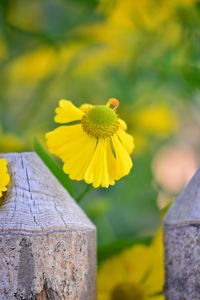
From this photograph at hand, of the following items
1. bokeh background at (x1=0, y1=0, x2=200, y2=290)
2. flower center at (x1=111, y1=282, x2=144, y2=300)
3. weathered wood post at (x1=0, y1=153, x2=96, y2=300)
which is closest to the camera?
weathered wood post at (x1=0, y1=153, x2=96, y2=300)

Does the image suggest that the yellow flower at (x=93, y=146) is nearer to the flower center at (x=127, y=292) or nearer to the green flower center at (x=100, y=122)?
the green flower center at (x=100, y=122)

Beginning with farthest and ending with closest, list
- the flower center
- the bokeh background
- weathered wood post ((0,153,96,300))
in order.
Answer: the bokeh background → the flower center → weathered wood post ((0,153,96,300))

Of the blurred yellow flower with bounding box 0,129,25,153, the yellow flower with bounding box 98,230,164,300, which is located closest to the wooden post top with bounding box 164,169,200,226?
the yellow flower with bounding box 98,230,164,300

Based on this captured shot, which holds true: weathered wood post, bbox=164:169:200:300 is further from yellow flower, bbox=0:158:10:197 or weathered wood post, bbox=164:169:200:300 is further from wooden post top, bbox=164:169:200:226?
yellow flower, bbox=0:158:10:197

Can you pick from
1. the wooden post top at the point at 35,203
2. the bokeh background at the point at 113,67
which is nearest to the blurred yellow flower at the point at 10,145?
the bokeh background at the point at 113,67

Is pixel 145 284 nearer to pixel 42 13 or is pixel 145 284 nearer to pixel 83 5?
pixel 83 5

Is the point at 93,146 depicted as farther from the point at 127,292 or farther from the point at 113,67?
the point at 113,67

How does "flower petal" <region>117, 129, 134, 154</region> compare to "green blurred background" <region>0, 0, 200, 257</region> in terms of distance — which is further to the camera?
"green blurred background" <region>0, 0, 200, 257</region>
